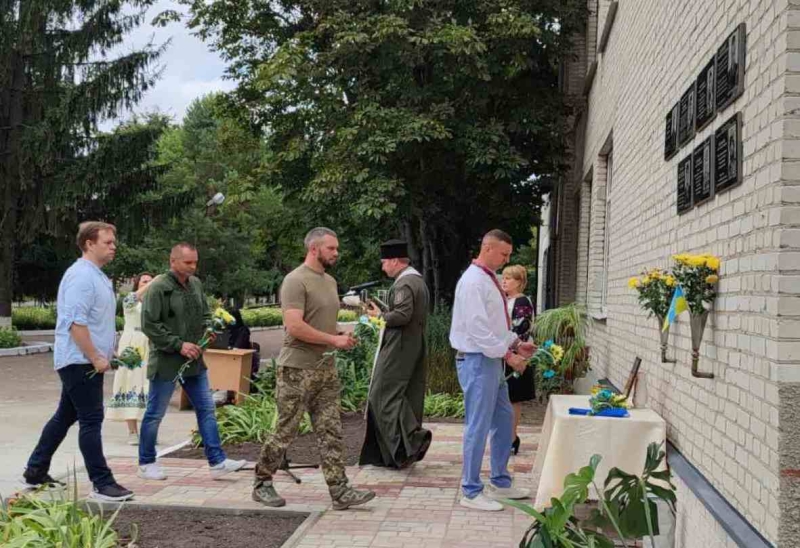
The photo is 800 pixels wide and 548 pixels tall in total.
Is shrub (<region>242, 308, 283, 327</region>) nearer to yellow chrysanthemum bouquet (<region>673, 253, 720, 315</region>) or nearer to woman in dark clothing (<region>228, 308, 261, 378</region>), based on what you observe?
woman in dark clothing (<region>228, 308, 261, 378</region>)

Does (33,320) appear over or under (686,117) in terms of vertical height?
under

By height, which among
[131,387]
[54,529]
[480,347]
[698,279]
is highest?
[698,279]

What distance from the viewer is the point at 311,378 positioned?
18.8 ft

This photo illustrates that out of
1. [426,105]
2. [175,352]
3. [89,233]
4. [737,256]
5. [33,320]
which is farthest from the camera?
[33,320]

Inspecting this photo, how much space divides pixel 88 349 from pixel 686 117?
4.13m

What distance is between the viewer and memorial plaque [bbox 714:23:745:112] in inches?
143

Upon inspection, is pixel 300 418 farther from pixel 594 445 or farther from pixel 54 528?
pixel 594 445

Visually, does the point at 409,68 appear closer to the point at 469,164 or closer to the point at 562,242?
the point at 469,164

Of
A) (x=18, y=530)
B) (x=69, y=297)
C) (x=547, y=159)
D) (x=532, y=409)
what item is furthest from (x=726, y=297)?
(x=547, y=159)

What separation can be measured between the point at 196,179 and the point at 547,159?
23.7 metres

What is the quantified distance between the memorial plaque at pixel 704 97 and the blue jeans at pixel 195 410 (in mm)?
4201

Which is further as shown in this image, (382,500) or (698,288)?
(382,500)

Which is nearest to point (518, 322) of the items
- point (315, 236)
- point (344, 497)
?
point (315, 236)

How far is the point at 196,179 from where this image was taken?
36094 millimetres
